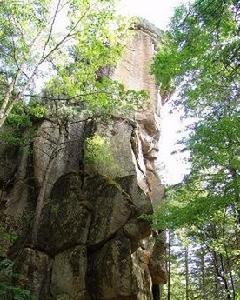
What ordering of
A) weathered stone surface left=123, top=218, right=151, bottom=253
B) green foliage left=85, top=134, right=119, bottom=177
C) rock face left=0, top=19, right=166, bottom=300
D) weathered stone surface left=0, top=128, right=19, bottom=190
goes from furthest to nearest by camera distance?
weathered stone surface left=0, top=128, right=19, bottom=190 → green foliage left=85, top=134, right=119, bottom=177 → weathered stone surface left=123, top=218, right=151, bottom=253 → rock face left=0, top=19, right=166, bottom=300

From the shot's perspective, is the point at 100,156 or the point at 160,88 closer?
the point at 160,88

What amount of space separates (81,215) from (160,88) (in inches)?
256

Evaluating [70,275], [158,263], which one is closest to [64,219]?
[70,275]

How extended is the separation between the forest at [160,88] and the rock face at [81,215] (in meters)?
0.41

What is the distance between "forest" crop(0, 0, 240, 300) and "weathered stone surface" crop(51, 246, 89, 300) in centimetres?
139

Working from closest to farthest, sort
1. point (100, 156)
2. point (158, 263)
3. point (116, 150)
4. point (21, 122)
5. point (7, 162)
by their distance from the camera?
point (100, 156) → point (21, 122) → point (158, 263) → point (116, 150) → point (7, 162)

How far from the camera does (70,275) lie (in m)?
15.7

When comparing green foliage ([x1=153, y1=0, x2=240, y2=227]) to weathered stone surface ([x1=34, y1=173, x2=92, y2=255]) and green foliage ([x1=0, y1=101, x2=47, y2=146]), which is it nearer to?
weathered stone surface ([x1=34, y1=173, x2=92, y2=255])

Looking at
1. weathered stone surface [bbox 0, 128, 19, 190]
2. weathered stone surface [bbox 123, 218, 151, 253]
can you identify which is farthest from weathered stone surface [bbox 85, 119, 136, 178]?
weathered stone surface [bbox 0, 128, 19, 190]

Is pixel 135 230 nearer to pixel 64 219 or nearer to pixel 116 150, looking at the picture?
pixel 64 219

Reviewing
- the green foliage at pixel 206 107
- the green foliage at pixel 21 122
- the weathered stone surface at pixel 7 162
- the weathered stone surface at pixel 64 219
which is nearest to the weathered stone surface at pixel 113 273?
the weathered stone surface at pixel 64 219

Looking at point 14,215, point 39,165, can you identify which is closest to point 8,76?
point 39,165

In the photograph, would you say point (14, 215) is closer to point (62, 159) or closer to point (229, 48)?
point (62, 159)

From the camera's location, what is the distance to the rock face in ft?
51.1
